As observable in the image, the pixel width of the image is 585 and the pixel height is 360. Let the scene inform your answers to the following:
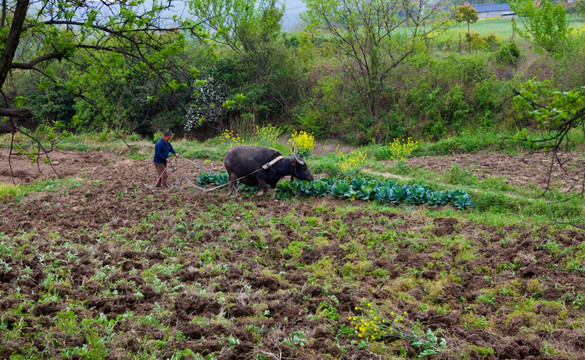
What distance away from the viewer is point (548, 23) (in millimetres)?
19031

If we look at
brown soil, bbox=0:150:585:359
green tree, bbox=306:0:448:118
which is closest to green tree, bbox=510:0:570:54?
green tree, bbox=306:0:448:118

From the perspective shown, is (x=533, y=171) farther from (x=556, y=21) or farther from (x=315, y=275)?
(x=556, y=21)

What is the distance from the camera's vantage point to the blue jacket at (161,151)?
11.2 m

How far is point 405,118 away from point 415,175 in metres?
8.56

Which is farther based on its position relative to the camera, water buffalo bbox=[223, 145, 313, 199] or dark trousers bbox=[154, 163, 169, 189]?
dark trousers bbox=[154, 163, 169, 189]

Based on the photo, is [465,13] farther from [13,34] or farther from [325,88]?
[13,34]

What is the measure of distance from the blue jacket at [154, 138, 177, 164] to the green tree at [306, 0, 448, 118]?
11717 mm

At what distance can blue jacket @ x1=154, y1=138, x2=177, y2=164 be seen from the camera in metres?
11.2

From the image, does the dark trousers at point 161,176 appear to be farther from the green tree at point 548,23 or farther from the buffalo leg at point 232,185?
the green tree at point 548,23

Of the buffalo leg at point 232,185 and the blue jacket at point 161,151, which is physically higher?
the blue jacket at point 161,151

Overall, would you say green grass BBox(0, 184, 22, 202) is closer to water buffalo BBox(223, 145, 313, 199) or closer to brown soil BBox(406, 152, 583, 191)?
water buffalo BBox(223, 145, 313, 199)

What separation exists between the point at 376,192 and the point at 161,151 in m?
5.16

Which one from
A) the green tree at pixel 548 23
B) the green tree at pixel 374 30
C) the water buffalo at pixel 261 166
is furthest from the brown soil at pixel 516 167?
the green tree at pixel 548 23

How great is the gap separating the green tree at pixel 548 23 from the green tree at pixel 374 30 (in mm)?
3113
